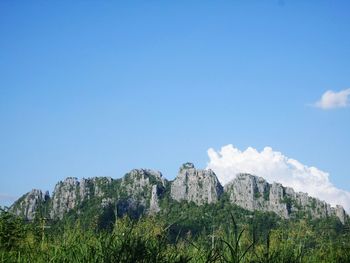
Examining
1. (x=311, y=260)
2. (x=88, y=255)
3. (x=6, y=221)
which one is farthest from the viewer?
(x=6, y=221)

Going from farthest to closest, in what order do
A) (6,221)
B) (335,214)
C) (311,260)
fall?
1. (335,214)
2. (6,221)
3. (311,260)

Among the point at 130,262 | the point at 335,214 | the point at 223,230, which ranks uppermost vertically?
the point at 335,214

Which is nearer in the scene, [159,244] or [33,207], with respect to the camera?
[159,244]

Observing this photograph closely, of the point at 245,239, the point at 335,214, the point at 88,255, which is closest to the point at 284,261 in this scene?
the point at 245,239

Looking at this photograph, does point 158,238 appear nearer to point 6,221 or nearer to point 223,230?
point 223,230

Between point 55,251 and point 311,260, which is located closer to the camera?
point 55,251

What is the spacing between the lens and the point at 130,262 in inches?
157

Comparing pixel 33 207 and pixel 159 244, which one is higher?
pixel 33 207

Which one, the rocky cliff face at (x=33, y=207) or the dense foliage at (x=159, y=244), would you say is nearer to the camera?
the dense foliage at (x=159, y=244)

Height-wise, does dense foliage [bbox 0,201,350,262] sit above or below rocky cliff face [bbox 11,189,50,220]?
below

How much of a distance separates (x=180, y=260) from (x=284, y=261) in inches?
46.6

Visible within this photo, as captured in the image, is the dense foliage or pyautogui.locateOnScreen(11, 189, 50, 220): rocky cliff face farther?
pyautogui.locateOnScreen(11, 189, 50, 220): rocky cliff face

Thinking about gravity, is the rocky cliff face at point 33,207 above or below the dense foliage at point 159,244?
above

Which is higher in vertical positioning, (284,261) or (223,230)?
(223,230)
